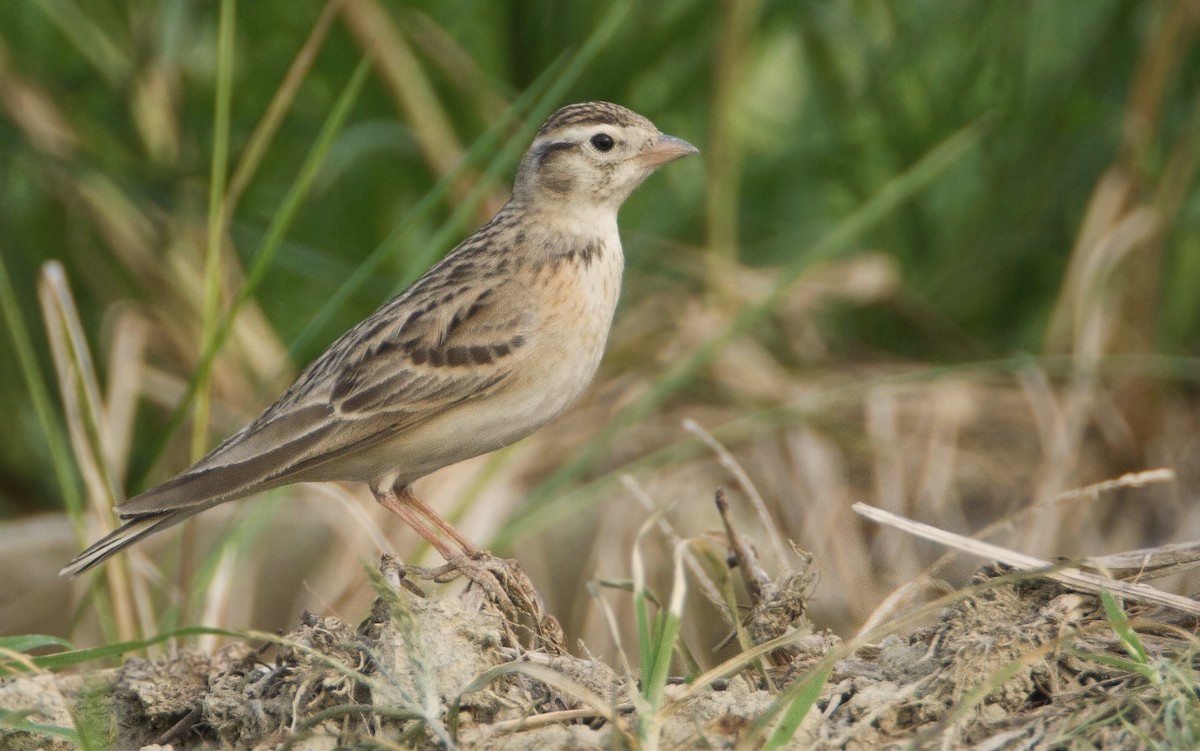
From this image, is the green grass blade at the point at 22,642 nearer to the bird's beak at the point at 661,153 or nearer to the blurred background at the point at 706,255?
the blurred background at the point at 706,255

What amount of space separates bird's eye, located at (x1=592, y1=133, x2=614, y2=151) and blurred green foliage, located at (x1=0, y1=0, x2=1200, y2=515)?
2027mm

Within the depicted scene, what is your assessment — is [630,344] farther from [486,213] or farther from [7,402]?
[7,402]

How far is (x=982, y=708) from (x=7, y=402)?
605 centimetres

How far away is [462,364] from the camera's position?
4.70 meters

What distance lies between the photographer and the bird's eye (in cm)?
509

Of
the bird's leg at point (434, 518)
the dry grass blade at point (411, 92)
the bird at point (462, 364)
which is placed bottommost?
the bird's leg at point (434, 518)

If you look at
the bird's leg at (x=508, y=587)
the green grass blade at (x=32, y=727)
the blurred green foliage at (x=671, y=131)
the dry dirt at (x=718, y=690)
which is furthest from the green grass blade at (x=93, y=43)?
the green grass blade at (x=32, y=727)

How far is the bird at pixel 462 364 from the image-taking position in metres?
4.55

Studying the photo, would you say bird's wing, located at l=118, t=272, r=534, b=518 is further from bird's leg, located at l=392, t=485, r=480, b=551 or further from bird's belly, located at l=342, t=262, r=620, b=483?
bird's leg, located at l=392, t=485, r=480, b=551

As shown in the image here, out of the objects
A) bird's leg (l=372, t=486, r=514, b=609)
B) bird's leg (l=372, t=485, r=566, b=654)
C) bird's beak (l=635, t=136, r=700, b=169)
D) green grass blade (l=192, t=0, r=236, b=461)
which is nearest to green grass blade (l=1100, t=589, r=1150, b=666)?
bird's leg (l=372, t=485, r=566, b=654)

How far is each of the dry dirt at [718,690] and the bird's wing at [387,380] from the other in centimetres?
98

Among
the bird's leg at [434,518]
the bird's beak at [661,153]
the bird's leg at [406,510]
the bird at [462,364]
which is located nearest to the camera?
the bird's leg at [434,518]

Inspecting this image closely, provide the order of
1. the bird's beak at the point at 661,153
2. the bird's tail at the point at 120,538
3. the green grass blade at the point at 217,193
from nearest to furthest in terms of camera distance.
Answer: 1. the bird's tail at the point at 120,538
2. the green grass blade at the point at 217,193
3. the bird's beak at the point at 661,153

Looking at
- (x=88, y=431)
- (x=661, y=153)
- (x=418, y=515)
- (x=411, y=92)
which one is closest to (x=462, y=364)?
(x=418, y=515)
